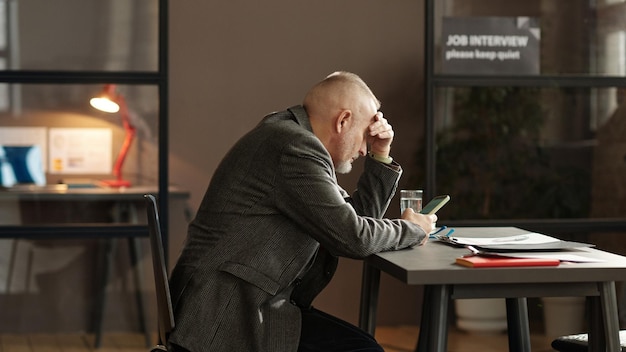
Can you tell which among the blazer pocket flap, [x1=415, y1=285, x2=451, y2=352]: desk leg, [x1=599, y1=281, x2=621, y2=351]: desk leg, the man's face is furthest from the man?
[x1=599, y1=281, x2=621, y2=351]: desk leg

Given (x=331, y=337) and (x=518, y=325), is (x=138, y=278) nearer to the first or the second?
(x=518, y=325)

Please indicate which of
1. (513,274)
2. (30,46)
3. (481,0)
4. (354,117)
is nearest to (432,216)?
(354,117)

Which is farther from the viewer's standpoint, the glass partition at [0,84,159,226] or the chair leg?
the chair leg

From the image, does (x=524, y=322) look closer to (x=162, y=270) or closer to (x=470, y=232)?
(x=470, y=232)

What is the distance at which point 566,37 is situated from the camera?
519cm

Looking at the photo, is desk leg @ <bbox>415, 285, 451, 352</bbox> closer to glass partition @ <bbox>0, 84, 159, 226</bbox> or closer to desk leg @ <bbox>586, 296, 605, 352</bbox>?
desk leg @ <bbox>586, 296, 605, 352</bbox>

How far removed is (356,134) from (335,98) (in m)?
0.12

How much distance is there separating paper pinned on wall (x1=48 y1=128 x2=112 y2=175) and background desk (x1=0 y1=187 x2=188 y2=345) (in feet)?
0.36

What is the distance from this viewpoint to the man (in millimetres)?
2637

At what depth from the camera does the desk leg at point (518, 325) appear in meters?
3.39

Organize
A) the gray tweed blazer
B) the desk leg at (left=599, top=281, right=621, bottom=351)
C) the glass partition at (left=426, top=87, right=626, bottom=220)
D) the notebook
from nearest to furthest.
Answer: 1. the desk leg at (left=599, top=281, right=621, bottom=351)
2. the gray tweed blazer
3. the notebook
4. the glass partition at (left=426, top=87, right=626, bottom=220)

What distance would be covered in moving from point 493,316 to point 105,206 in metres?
2.13

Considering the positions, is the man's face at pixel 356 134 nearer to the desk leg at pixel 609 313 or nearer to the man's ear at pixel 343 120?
the man's ear at pixel 343 120

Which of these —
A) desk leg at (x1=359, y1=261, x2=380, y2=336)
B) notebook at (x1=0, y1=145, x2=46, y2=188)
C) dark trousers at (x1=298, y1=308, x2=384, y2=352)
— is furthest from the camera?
notebook at (x1=0, y1=145, x2=46, y2=188)
